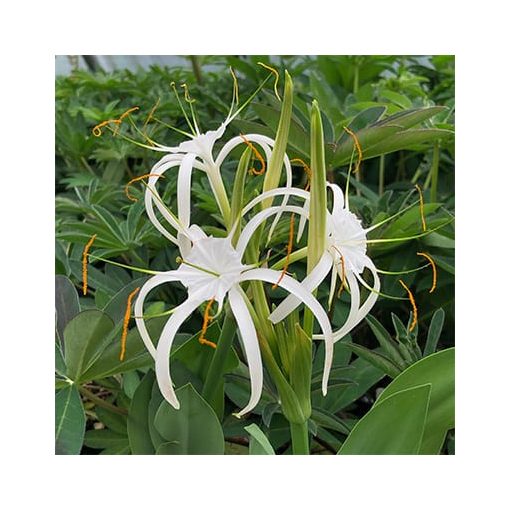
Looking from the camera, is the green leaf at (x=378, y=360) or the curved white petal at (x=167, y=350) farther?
the green leaf at (x=378, y=360)

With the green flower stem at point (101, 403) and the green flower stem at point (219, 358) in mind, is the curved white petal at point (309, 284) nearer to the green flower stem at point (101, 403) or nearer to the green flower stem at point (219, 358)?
the green flower stem at point (219, 358)

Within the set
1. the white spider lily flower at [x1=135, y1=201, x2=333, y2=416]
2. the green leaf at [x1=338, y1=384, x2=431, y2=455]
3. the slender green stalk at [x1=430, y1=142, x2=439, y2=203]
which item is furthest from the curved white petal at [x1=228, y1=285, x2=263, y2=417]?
the slender green stalk at [x1=430, y1=142, x2=439, y2=203]

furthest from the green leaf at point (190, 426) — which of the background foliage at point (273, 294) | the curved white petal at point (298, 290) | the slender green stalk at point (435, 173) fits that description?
the slender green stalk at point (435, 173)

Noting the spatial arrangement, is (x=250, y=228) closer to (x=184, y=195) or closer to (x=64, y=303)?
(x=184, y=195)

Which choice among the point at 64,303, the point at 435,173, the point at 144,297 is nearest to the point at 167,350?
the point at 144,297
